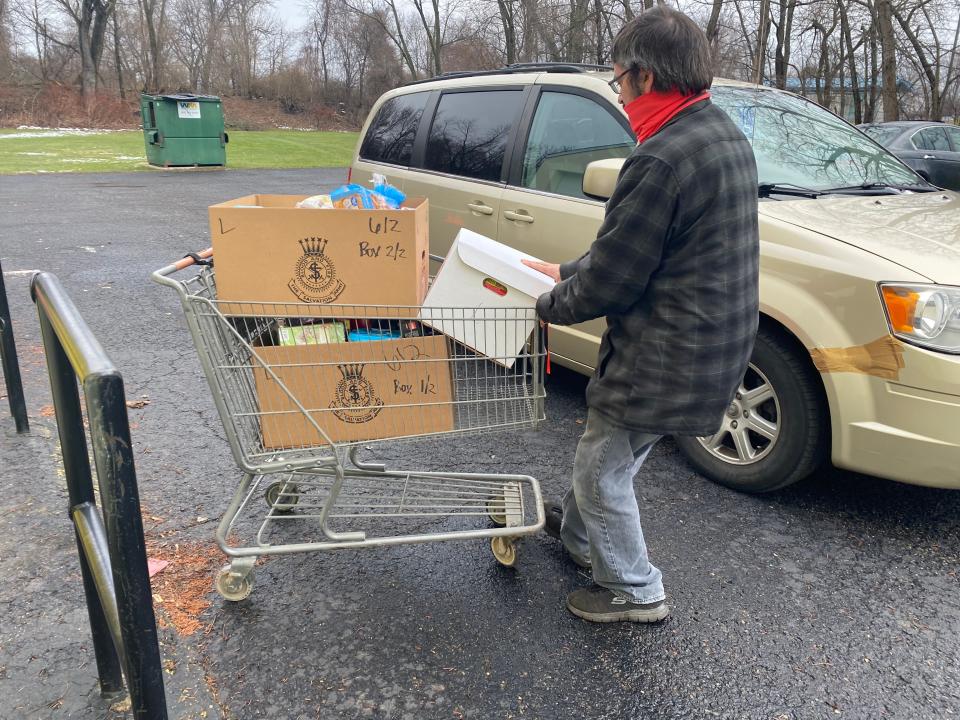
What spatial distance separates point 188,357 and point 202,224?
6.63 meters

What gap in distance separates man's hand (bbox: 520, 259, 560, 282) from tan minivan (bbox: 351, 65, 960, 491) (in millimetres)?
1097

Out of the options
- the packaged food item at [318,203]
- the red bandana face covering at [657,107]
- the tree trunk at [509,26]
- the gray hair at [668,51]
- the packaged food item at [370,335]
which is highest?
the tree trunk at [509,26]

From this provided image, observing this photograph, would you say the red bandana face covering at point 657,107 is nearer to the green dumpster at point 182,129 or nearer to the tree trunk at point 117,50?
the green dumpster at point 182,129

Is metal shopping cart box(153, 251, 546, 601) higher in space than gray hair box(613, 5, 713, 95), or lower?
lower

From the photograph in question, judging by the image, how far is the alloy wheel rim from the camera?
11.5 feet

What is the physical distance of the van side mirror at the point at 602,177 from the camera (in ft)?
11.9

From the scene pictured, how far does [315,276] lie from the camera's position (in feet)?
8.73

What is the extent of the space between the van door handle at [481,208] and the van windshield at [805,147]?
1.45 metres

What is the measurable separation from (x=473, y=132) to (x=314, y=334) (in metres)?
2.87

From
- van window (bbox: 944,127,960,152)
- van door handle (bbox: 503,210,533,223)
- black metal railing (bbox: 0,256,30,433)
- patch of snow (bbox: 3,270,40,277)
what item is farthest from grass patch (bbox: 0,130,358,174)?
van door handle (bbox: 503,210,533,223)

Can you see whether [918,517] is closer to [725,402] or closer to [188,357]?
[725,402]

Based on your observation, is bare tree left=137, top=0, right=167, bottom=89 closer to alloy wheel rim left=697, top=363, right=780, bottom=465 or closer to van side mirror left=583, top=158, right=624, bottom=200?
van side mirror left=583, top=158, right=624, bottom=200

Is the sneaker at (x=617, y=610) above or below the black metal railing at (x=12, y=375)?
below

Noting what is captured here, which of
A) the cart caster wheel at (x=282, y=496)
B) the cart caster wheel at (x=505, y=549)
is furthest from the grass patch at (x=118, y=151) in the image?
the cart caster wheel at (x=505, y=549)
